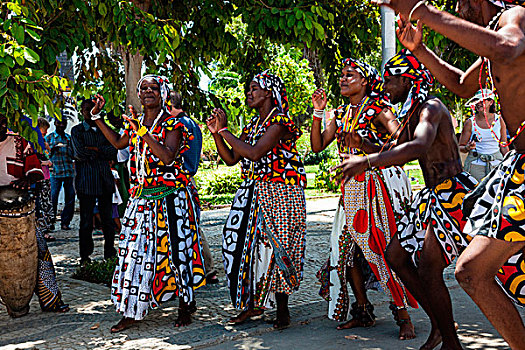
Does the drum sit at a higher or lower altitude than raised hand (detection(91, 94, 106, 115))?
lower

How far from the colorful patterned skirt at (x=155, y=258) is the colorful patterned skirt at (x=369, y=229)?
3.97ft

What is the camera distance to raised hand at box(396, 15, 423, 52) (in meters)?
3.45

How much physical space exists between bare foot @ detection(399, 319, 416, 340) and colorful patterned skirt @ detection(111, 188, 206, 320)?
68.8 inches

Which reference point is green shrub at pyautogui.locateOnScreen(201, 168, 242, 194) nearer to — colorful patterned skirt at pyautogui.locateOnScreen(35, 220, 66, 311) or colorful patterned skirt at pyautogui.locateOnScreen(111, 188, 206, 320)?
colorful patterned skirt at pyautogui.locateOnScreen(35, 220, 66, 311)

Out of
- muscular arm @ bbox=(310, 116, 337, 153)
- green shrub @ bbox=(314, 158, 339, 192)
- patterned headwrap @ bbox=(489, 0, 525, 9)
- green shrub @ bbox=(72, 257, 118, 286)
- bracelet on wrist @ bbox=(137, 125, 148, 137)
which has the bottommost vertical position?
green shrub @ bbox=(72, 257, 118, 286)

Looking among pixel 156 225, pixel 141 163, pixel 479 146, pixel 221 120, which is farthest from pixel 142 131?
pixel 479 146

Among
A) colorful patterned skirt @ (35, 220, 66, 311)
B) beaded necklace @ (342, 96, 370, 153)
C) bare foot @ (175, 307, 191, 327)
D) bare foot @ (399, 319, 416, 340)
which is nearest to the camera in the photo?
bare foot @ (399, 319, 416, 340)

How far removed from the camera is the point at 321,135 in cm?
554

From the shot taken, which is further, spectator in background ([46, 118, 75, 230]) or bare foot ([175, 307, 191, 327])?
spectator in background ([46, 118, 75, 230])

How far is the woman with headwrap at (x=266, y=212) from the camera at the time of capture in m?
5.25

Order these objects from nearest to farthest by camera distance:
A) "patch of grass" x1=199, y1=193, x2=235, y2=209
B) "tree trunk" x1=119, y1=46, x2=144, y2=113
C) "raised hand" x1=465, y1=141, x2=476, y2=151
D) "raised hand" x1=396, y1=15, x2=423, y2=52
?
"raised hand" x1=396, y1=15, x2=423, y2=52 → "tree trunk" x1=119, y1=46, x2=144, y2=113 → "raised hand" x1=465, y1=141, x2=476, y2=151 → "patch of grass" x1=199, y1=193, x2=235, y2=209

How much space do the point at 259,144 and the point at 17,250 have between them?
2.36 metres

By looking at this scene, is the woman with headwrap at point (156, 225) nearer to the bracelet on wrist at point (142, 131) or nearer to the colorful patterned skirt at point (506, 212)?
the bracelet on wrist at point (142, 131)

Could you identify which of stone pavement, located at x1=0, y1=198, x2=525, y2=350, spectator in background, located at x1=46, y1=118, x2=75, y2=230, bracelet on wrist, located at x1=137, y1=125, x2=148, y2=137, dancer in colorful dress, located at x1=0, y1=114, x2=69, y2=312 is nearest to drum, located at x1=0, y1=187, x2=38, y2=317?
dancer in colorful dress, located at x1=0, y1=114, x2=69, y2=312
